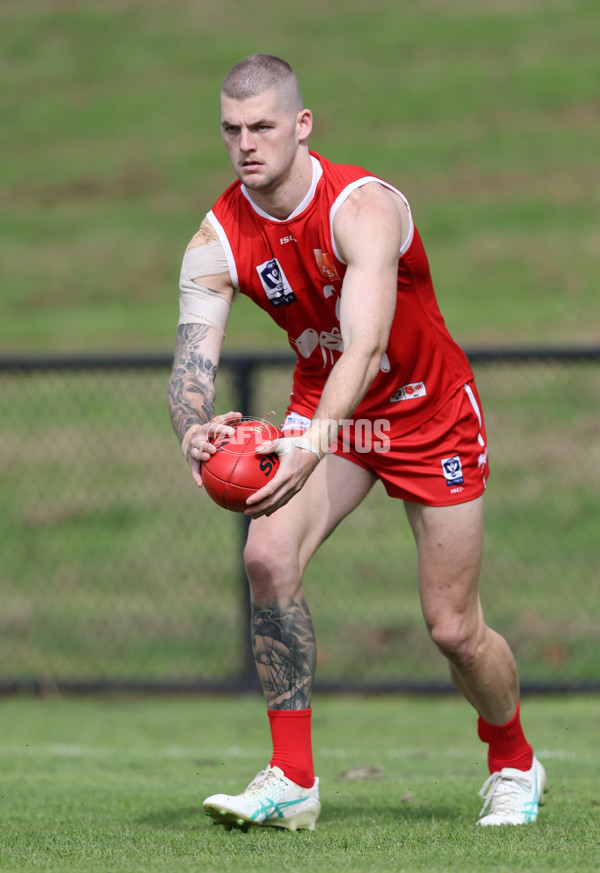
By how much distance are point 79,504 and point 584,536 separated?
406cm

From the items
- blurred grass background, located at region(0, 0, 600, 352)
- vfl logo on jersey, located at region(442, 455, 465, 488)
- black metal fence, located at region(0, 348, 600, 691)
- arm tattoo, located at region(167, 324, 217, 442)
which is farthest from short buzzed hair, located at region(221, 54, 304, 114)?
blurred grass background, located at region(0, 0, 600, 352)

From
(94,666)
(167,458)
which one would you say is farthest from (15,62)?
(94,666)

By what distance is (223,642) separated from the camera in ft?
29.2

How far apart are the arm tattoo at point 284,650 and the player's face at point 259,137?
1.47 m

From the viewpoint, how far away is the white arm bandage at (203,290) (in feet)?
14.7

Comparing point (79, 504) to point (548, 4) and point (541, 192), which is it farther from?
point (548, 4)

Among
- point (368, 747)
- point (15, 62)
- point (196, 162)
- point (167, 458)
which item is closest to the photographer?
point (368, 747)

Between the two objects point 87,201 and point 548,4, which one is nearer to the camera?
point 87,201

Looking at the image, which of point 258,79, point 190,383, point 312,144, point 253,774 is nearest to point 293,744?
point 190,383

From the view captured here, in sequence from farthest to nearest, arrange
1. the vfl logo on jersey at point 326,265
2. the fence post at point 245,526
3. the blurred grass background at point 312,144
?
the blurred grass background at point 312,144 → the fence post at point 245,526 → the vfl logo on jersey at point 326,265

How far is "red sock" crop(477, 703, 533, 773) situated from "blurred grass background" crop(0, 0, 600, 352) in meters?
11.7

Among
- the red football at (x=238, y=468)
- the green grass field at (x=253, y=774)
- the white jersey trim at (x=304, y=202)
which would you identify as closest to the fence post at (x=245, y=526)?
the green grass field at (x=253, y=774)

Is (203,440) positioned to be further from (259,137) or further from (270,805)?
(270,805)

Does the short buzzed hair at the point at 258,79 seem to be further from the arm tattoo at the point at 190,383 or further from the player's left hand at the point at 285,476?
the player's left hand at the point at 285,476
